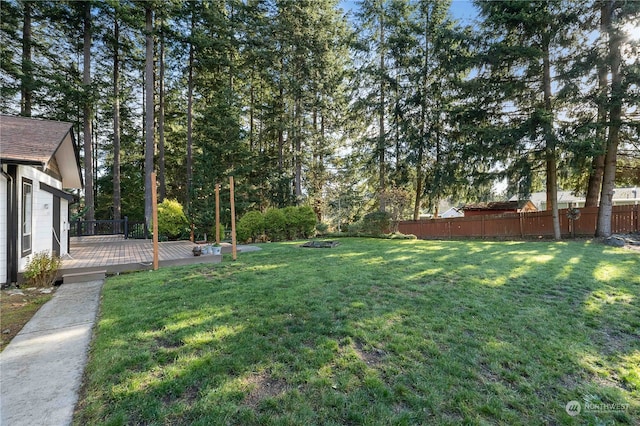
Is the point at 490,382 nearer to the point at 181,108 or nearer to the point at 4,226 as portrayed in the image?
the point at 4,226

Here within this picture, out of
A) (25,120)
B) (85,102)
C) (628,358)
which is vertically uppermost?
(85,102)

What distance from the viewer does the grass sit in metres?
1.97

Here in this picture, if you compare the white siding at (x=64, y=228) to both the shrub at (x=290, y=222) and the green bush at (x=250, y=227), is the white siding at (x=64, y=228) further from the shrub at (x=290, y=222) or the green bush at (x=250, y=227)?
the shrub at (x=290, y=222)

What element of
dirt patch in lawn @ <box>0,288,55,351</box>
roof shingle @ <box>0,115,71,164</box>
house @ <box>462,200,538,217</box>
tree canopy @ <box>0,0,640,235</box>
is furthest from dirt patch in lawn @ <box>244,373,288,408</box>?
house @ <box>462,200,538,217</box>

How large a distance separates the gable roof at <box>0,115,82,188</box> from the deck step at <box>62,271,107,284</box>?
2.19 meters

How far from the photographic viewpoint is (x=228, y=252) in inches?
363

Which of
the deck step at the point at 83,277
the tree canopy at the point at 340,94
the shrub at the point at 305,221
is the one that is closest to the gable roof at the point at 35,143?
the deck step at the point at 83,277

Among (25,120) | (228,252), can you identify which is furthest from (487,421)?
(25,120)

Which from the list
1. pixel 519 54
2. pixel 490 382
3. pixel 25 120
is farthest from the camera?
pixel 519 54

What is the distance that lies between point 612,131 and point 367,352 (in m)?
14.2

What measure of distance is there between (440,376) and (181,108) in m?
23.9

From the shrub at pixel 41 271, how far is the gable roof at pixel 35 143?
176 centimetres

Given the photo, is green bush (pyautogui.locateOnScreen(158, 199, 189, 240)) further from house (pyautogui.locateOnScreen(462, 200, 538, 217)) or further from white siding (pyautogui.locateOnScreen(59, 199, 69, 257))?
house (pyautogui.locateOnScreen(462, 200, 538, 217))

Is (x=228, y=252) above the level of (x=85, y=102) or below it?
below
